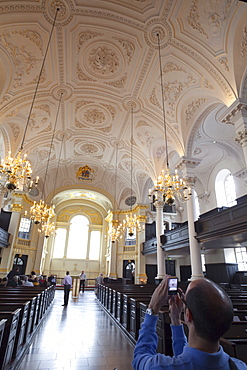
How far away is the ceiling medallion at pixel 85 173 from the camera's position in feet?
66.4

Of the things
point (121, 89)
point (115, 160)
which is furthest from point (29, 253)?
point (121, 89)

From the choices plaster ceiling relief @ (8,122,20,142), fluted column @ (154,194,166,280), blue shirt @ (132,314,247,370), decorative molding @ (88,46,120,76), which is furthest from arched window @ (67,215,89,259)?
blue shirt @ (132,314,247,370)

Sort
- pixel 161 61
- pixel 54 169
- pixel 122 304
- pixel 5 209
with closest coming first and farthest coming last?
pixel 122 304 < pixel 161 61 < pixel 5 209 < pixel 54 169

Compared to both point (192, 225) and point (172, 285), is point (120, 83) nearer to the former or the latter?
point (192, 225)

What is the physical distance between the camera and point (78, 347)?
4.88m

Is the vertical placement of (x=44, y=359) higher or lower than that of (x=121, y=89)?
lower

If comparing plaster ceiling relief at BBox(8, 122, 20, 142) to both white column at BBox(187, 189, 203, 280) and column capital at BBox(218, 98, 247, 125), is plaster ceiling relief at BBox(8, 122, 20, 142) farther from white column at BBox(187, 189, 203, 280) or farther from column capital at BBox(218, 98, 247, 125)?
column capital at BBox(218, 98, 247, 125)

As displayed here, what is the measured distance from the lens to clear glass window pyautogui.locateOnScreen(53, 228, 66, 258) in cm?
2557

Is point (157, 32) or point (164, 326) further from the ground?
point (157, 32)

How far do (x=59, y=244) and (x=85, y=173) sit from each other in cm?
1070

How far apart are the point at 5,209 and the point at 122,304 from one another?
49.4 ft

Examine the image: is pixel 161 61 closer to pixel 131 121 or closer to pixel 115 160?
pixel 131 121

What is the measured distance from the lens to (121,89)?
37.2 feet

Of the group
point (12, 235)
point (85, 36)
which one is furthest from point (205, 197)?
point (12, 235)
